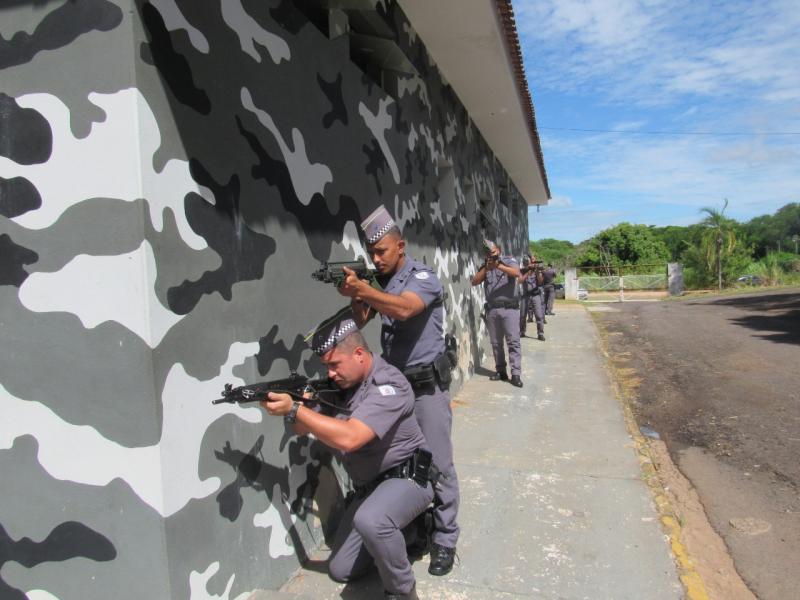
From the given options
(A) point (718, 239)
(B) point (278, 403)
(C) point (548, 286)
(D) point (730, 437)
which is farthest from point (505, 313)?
(A) point (718, 239)

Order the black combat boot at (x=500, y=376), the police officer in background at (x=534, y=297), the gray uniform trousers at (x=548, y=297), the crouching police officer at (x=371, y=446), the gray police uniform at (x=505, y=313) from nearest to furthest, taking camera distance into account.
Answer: the crouching police officer at (x=371, y=446) < the gray police uniform at (x=505, y=313) < the black combat boot at (x=500, y=376) < the police officer in background at (x=534, y=297) < the gray uniform trousers at (x=548, y=297)

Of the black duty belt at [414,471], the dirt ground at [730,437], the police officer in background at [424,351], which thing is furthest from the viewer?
the dirt ground at [730,437]

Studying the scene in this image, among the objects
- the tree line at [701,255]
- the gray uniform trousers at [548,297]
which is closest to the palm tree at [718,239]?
the tree line at [701,255]

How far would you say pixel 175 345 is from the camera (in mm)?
2121

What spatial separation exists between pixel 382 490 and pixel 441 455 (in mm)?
518

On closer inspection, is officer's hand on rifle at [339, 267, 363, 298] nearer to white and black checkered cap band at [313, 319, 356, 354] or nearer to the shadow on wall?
white and black checkered cap band at [313, 319, 356, 354]

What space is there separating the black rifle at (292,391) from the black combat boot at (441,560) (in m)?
1.03

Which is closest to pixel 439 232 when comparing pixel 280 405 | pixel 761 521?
pixel 761 521

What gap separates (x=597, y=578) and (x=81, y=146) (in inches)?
122

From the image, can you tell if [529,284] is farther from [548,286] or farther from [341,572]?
[341,572]

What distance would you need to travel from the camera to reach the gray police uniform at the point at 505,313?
7.18m

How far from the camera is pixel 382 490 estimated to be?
2.60 meters

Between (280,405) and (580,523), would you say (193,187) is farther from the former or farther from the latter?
(580,523)

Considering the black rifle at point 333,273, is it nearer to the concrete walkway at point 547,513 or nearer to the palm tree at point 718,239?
the concrete walkway at point 547,513
